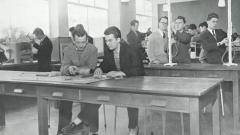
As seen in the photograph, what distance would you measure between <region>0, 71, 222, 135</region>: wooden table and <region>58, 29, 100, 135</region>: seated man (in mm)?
409

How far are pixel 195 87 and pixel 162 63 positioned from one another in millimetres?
2434

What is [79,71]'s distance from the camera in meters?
3.66

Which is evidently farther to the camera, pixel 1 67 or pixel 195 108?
pixel 1 67

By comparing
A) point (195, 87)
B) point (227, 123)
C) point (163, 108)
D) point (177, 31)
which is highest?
point (177, 31)

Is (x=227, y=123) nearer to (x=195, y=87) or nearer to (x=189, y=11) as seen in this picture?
(x=195, y=87)

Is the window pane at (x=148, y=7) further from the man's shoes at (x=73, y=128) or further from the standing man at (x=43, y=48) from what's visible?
the man's shoes at (x=73, y=128)

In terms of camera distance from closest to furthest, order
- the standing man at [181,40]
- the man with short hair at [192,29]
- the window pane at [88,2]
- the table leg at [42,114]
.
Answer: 1. the table leg at [42,114]
2. the standing man at [181,40]
3. the man with short hair at [192,29]
4. the window pane at [88,2]

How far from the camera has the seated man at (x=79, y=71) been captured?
11.2ft

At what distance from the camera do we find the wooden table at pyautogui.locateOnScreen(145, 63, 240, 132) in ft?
12.5

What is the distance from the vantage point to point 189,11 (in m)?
12.0

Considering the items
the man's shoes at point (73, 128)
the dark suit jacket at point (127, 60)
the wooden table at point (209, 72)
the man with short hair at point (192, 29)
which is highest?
the man with short hair at point (192, 29)

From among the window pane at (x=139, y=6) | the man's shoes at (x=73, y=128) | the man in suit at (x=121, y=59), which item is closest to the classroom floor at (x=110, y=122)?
the man in suit at (x=121, y=59)

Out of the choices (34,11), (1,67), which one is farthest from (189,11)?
(1,67)

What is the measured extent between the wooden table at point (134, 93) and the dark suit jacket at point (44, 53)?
6.53ft
